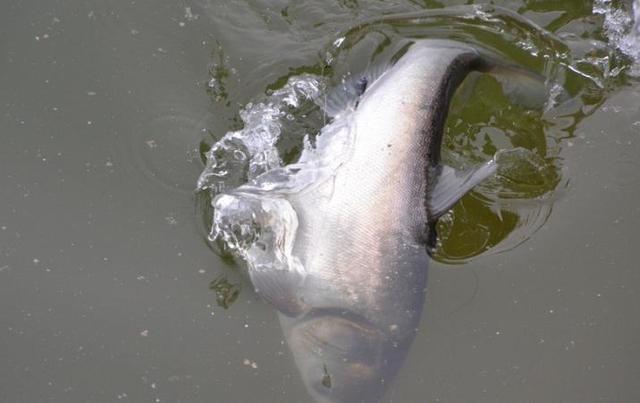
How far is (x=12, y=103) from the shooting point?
3500mm

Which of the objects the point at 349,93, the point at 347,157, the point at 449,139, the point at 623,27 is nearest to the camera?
the point at 347,157

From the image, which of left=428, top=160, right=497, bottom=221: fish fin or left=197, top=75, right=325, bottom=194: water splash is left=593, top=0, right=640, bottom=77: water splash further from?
left=197, top=75, right=325, bottom=194: water splash

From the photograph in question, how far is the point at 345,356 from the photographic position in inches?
117

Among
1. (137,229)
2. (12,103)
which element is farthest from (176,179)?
(12,103)

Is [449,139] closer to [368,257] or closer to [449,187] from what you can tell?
[449,187]

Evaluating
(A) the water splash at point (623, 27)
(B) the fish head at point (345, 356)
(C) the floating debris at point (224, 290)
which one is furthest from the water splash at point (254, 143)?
(A) the water splash at point (623, 27)

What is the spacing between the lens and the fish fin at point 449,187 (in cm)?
296

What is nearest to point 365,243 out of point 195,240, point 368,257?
point 368,257

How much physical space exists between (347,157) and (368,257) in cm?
47

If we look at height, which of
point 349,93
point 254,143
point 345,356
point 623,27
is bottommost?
point 345,356

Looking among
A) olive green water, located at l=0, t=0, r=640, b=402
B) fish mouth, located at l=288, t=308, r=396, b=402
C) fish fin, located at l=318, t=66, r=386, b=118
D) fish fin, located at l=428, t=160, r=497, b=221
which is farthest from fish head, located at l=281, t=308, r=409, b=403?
fish fin, located at l=318, t=66, r=386, b=118

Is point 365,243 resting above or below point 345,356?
above

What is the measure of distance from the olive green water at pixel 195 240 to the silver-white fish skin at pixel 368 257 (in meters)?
0.19

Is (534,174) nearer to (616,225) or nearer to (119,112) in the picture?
(616,225)
